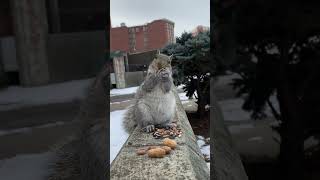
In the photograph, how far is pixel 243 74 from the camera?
1.07 meters

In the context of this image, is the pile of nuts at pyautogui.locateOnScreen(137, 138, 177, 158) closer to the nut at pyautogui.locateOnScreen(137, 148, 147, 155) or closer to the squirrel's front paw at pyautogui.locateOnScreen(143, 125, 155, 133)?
Result: the nut at pyautogui.locateOnScreen(137, 148, 147, 155)

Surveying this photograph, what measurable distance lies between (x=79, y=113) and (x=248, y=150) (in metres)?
0.55

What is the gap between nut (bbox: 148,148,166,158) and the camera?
1992 mm

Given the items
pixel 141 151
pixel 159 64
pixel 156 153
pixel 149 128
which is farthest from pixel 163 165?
pixel 159 64

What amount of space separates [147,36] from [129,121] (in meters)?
0.73

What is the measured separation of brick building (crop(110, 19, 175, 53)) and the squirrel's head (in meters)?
0.09

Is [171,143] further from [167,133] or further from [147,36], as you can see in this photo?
[147,36]

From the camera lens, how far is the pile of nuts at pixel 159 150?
6.57 ft

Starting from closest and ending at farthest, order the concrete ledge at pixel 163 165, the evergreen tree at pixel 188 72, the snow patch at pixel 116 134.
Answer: the concrete ledge at pixel 163 165, the snow patch at pixel 116 134, the evergreen tree at pixel 188 72

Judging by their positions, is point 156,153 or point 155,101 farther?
point 155,101

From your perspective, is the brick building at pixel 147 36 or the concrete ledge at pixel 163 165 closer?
the concrete ledge at pixel 163 165

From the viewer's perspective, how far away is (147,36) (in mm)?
2240

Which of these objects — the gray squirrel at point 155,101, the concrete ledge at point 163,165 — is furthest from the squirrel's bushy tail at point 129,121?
the concrete ledge at point 163,165

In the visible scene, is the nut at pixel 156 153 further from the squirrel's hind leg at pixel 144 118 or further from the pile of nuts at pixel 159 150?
the squirrel's hind leg at pixel 144 118
